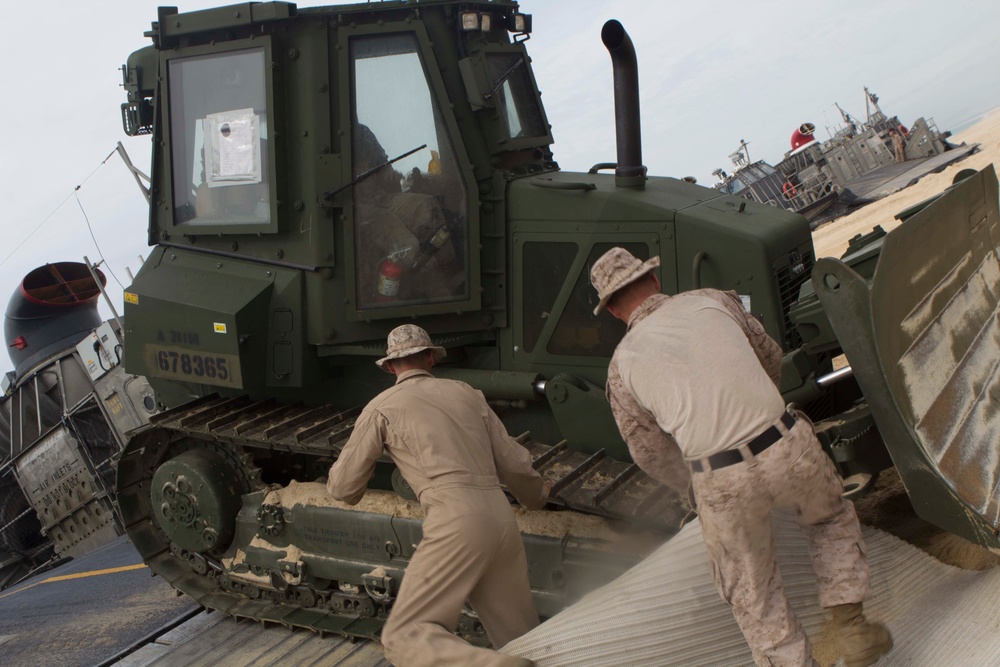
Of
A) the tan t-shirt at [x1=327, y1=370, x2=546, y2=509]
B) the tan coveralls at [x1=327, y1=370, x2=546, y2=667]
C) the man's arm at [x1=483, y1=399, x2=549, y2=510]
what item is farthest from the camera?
the man's arm at [x1=483, y1=399, x2=549, y2=510]

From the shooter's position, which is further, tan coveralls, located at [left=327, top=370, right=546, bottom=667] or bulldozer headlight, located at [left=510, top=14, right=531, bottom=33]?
bulldozer headlight, located at [left=510, top=14, right=531, bottom=33]

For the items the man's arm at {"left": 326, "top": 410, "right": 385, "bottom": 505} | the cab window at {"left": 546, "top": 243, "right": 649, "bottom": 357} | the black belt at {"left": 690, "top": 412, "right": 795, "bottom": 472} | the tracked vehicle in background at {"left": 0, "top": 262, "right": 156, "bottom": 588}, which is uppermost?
the cab window at {"left": 546, "top": 243, "right": 649, "bottom": 357}

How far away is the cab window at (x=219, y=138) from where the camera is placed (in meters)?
5.63

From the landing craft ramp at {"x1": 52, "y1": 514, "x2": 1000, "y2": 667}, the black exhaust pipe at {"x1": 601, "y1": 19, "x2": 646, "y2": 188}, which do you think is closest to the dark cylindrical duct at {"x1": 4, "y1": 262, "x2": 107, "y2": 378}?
the black exhaust pipe at {"x1": 601, "y1": 19, "x2": 646, "y2": 188}

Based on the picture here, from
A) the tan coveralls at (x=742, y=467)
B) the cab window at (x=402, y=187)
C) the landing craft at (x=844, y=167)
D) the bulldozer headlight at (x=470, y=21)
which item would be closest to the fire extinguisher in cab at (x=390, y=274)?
the cab window at (x=402, y=187)

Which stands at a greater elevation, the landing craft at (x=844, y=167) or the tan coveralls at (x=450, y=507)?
the landing craft at (x=844, y=167)

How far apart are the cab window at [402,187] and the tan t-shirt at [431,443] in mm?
1138

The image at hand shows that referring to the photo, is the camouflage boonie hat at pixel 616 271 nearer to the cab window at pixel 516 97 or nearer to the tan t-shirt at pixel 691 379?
the tan t-shirt at pixel 691 379

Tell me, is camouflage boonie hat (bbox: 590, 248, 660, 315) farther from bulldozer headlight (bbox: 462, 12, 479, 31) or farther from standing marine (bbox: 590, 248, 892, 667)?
bulldozer headlight (bbox: 462, 12, 479, 31)

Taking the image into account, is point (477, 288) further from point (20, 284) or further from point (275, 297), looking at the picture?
point (20, 284)

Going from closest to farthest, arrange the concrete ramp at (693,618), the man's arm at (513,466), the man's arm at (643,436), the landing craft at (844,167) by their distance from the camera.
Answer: the man's arm at (643,436) < the concrete ramp at (693,618) < the man's arm at (513,466) < the landing craft at (844,167)

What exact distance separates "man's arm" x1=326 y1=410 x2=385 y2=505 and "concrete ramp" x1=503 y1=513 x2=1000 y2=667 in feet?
3.28

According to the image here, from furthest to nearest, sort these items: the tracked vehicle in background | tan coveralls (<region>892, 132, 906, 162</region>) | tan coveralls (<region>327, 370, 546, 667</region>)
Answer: tan coveralls (<region>892, 132, 906, 162</region>)
the tracked vehicle in background
tan coveralls (<region>327, 370, 546, 667</region>)

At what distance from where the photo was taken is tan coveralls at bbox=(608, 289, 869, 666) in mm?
3373
